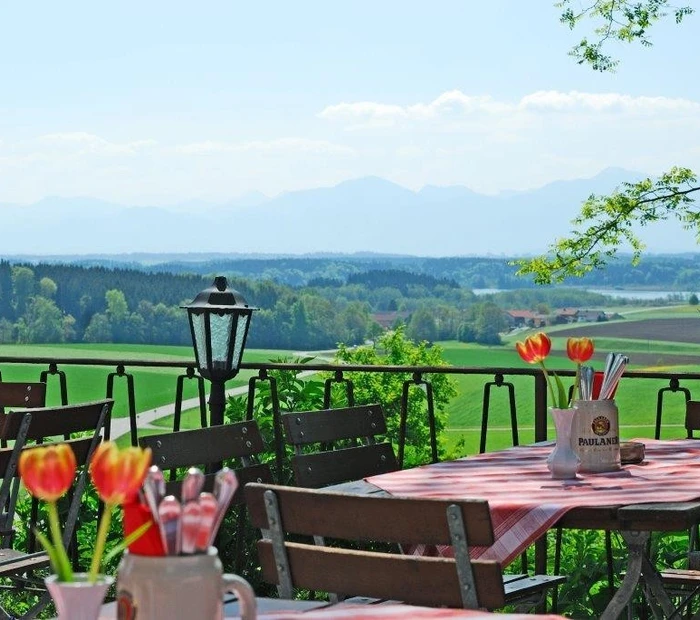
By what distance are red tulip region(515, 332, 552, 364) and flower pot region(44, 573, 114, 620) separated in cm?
214

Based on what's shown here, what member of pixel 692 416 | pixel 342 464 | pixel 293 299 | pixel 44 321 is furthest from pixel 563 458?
pixel 44 321

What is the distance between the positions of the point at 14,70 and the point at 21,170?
68.7 ft

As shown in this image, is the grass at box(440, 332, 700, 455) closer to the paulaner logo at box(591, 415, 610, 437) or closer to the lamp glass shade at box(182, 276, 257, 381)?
the lamp glass shade at box(182, 276, 257, 381)

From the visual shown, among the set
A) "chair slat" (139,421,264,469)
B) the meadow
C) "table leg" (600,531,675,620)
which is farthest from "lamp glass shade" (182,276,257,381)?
the meadow

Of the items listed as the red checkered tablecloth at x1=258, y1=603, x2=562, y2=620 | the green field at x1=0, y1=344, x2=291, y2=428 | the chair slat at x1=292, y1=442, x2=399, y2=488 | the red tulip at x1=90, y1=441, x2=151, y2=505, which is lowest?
the green field at x1=0, y1=344, x2=291, y2=428

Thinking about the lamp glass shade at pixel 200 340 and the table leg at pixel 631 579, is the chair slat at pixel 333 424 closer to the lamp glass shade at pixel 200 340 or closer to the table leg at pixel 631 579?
the table leg at pixel 631 579

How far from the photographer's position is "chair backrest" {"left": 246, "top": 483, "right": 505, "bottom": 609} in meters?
2.30

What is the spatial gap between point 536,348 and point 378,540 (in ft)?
4.43

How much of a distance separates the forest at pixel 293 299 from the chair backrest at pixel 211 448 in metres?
49.3

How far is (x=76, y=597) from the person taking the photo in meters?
1.65

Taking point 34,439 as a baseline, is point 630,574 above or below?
below

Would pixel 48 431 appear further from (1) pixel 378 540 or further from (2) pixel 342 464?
(1) pixel 378 540

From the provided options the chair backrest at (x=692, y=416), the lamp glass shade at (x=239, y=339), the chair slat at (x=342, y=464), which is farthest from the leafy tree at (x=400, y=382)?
the chair slat at (x=342, y=464)

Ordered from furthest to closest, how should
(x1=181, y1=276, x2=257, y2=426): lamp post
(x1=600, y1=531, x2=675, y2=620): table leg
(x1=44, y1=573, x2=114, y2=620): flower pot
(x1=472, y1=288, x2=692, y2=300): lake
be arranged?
(x1=472, y1=288, x2=692, y2=300): lake < (x1=181, y1=276, x2=257, y2=426): lamp post < (x1=600, y1=531, x2=675, y2=620): table leg < (x1=44, y1=573, x2=114, y2=620): flower pot
